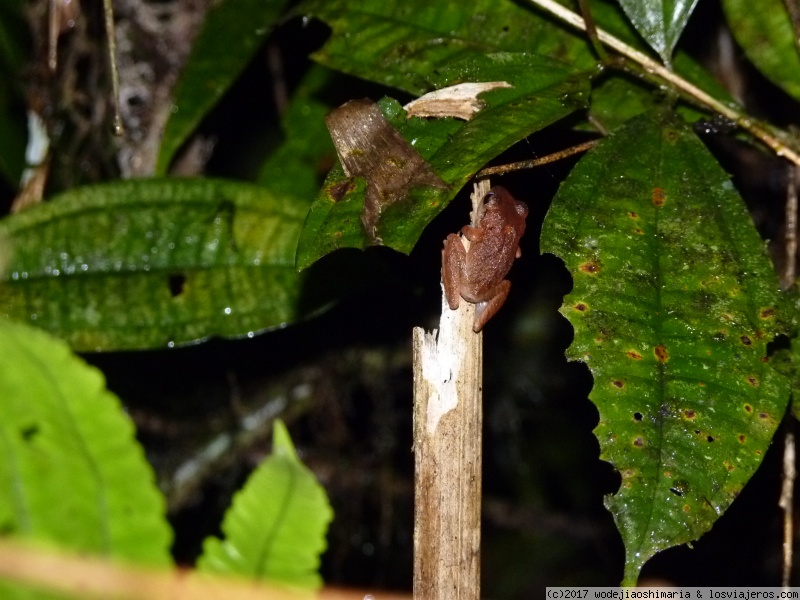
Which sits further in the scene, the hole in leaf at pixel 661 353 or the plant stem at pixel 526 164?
the plant stem at pixel 526 164

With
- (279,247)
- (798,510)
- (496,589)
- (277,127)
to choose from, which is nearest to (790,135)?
(279,247)

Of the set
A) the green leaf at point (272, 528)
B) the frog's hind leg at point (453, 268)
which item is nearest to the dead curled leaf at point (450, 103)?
the frog's hind leg at point (453, 268)

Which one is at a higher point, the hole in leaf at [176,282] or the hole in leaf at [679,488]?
the hole in leaf at [176,282]

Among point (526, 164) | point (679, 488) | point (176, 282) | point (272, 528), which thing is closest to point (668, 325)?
point (679, 488)

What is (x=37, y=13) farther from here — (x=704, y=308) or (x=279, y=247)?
(x=704, y=308)

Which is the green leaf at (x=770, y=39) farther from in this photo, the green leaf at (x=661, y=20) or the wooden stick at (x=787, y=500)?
the wooden stick at (x=787, y=500)

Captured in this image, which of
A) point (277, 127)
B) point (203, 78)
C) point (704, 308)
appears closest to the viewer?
point (704, 308)

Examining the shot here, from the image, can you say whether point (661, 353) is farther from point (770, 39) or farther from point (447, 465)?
point (770, 39)
